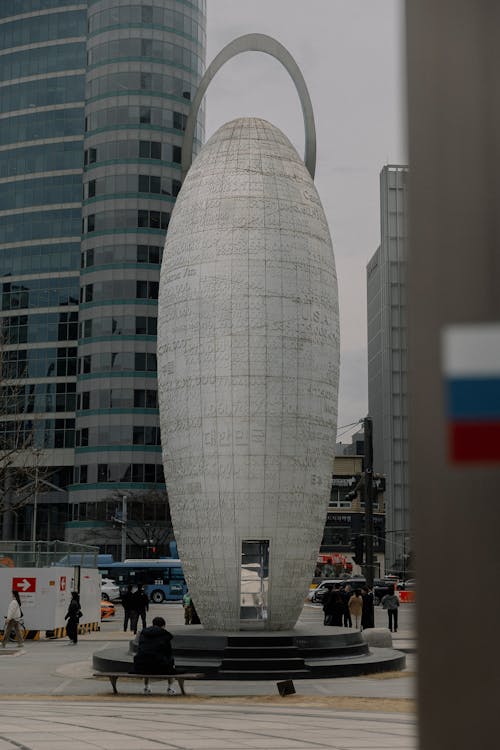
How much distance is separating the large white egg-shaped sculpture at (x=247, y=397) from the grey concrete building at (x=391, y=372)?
9423 centimetres

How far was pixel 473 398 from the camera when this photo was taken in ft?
8.23

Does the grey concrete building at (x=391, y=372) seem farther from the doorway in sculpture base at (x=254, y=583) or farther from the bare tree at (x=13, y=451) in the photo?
the doorway in sculpture base at (x=254, y=583)

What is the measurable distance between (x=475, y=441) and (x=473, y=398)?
10 centimetres

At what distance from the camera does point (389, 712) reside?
16.2 metres

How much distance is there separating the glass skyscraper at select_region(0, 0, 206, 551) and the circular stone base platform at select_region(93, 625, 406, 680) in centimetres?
7465

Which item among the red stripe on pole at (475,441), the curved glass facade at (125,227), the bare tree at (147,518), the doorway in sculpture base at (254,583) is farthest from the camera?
the curved glass facade at (125,227)

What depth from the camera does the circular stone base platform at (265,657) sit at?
859 inches

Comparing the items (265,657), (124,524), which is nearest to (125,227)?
(124,524)

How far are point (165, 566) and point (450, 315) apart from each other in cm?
6699

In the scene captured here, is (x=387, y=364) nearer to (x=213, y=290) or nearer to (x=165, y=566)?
(x=165, y=566)

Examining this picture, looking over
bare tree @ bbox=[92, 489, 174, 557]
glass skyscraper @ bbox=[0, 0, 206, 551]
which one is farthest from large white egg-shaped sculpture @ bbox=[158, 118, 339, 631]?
glass skyscraper @ bbox=[0, 0, 206, 551]

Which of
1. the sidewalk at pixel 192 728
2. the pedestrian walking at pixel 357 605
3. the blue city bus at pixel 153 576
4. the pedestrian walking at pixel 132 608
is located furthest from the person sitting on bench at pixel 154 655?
the blue city bus at pixel 153 576

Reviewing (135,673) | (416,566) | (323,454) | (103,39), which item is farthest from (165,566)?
(416,566)

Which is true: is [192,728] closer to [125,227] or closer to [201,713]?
[201,713]
